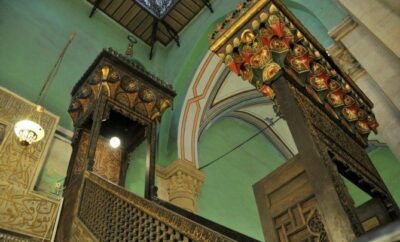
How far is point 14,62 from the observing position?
581 centimetres

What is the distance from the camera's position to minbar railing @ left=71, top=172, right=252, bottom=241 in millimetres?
2020

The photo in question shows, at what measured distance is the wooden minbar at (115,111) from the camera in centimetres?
481

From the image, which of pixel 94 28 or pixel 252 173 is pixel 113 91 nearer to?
pixel 94 28

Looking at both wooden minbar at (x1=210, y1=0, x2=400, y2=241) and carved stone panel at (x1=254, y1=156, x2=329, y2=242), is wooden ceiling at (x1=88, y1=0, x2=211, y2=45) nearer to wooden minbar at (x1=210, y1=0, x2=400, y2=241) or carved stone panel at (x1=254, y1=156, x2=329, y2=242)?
wooden minbar at (x1=210, y1=0, x2=400, y2=241)

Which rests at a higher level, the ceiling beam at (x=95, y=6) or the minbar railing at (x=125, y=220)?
the ceiling beam at (x=95, y=6)

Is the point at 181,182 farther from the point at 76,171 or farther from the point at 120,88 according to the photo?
the point at 76,171

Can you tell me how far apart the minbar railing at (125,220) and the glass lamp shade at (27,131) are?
1392 millimetres

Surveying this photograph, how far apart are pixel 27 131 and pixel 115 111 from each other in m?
1.23

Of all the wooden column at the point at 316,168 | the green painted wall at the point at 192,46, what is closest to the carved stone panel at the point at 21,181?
the green painted wall at the point at 192,46

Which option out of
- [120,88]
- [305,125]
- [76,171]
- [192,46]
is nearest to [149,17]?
[192,46]

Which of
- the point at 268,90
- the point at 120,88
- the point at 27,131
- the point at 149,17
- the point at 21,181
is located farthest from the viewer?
the point at 149,17

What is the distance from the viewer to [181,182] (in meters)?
6.48

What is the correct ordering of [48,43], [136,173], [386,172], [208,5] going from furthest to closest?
[386,172], [208,5], [48,43], [136,173]

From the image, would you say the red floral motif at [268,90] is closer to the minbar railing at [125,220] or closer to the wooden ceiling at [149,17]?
the minbar railing at [125,220]
